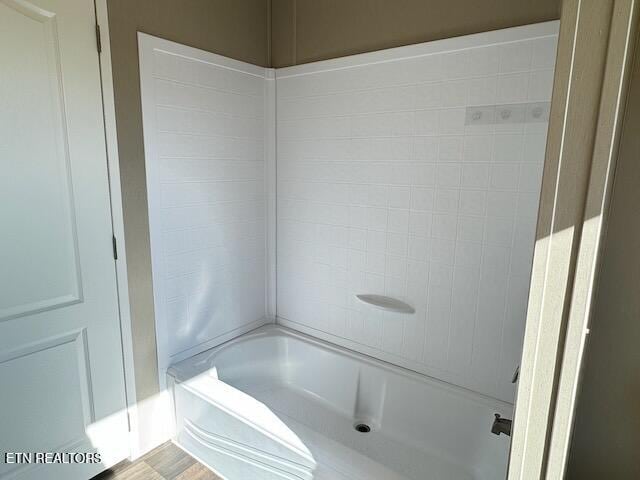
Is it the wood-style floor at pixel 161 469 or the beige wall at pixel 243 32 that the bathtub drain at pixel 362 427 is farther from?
the beige wall at pixel 243 32

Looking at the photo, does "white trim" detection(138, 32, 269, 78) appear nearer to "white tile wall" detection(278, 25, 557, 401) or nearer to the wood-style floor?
"white tile wall" detection(278, 25, 557, 401)

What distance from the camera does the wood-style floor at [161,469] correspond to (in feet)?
6.59

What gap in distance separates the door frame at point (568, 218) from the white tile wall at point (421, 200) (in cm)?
127

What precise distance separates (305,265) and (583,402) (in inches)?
61.9

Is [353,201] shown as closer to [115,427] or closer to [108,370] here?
[108,370]

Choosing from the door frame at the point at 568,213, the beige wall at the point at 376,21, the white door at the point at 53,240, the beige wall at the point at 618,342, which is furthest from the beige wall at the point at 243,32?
the door frame at the point at 568,213

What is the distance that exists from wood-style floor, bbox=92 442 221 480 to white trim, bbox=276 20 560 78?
223 centimetres

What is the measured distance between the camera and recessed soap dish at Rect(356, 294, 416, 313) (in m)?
2.14

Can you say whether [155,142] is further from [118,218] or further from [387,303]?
[387,303]

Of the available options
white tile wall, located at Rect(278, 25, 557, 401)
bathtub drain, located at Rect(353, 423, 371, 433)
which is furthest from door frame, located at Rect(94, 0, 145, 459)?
bathtub drain, located at Rect(353, 423, 371, 433)

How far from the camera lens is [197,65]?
2.10 meters

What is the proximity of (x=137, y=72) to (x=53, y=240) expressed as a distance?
849 mm

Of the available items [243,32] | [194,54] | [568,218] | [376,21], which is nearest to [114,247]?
[194,54]

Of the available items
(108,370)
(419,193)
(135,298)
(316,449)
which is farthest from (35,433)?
(419,193)
